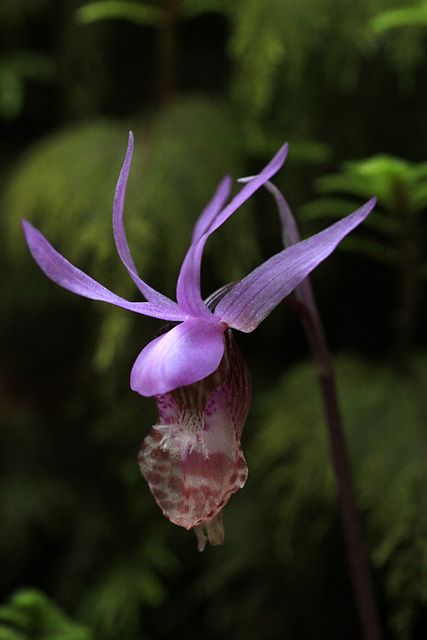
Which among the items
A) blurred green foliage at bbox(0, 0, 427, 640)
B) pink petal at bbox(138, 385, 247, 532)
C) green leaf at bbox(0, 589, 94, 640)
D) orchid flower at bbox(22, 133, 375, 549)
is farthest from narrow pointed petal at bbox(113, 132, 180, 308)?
green leaf at bbox(0, 589, 94, 640)

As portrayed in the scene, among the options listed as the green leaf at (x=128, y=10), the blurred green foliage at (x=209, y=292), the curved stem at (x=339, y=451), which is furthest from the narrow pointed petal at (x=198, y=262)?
the green leaf at (x=128, y=10)

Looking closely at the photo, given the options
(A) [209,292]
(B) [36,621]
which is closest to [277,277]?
(B) [36,621]

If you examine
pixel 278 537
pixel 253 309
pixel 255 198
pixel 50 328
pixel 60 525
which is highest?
pixel 253 309

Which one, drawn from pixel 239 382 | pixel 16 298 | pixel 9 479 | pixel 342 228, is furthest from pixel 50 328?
pixel 342 228

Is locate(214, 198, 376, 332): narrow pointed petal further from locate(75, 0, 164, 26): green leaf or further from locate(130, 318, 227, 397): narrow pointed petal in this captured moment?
locate(75, 0, 164, 26): green leaf

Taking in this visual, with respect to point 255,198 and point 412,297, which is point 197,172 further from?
point 412,297

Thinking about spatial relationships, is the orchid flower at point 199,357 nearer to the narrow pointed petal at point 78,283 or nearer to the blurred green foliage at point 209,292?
the narrow pointed petal at point 78,283
